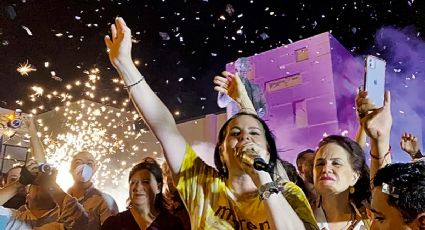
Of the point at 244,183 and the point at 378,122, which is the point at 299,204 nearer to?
the point at 244,183

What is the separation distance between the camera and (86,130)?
44.8 ft

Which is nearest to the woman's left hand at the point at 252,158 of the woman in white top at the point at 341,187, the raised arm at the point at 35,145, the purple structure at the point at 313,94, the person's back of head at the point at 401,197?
the person's back of head at the point at 401,197

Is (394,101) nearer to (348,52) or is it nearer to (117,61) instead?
(348,52)

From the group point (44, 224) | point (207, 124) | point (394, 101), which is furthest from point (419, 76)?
point (44, 224)

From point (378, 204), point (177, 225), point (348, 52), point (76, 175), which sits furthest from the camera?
point (348, 52)

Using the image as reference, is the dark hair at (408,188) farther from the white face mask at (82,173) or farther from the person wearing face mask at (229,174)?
the white face mask at (82,173)

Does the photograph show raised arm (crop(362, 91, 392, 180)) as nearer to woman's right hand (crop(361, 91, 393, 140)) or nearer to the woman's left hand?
woman's right hand (crop(361, 91, 393, 140))

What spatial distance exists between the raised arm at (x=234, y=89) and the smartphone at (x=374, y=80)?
2.55ft

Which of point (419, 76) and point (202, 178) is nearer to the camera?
point (202, 178)

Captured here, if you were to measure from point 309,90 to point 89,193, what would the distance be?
381 cm

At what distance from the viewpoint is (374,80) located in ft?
10.4

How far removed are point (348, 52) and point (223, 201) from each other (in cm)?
A: 596

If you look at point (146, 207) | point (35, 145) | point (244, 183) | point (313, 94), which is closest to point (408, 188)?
point (244, 183)

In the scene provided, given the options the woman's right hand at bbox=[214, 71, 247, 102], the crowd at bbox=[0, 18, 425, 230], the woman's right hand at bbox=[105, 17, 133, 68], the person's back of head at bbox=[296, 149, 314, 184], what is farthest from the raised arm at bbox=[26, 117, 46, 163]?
the person's back of head at bbox=[296, 149, 314, 184]
